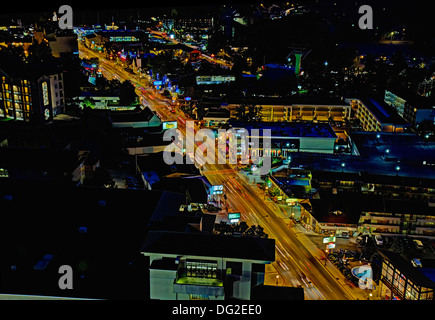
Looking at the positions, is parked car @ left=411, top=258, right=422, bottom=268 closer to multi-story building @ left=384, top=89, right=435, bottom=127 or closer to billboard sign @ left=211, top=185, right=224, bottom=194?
billboard sign @ left=211, top=185, right=224, bottom=194

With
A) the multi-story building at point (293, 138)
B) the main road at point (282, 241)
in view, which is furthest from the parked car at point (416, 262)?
the multi-story building at point (293, 138)

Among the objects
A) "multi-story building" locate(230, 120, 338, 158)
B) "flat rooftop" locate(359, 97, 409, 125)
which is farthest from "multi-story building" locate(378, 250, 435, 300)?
"flat rooftop" locate(359, 97, 409, 125)

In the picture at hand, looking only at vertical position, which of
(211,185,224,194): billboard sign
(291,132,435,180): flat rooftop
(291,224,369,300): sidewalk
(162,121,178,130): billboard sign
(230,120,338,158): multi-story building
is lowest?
(291,224,369,300): sidewalk

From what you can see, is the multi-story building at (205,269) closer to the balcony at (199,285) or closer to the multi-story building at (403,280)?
the balcony at (199,285)

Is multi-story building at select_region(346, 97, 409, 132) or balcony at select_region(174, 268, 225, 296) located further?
multi-story building at select_region(346, 97, 409, 132)

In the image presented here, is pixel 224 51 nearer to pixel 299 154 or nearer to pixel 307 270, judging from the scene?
pixel 299 154

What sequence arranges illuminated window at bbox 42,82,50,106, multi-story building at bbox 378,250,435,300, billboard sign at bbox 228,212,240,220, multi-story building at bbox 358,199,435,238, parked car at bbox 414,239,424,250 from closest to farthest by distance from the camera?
multi-story building at bbox 378,250,435,300, parked car at bbox 414,239,424,250, multi-story building at bbox 358,199,435,238, billboard sign at bbox 228,212,240,220, illuminated window at bbox 42,82,50,106
